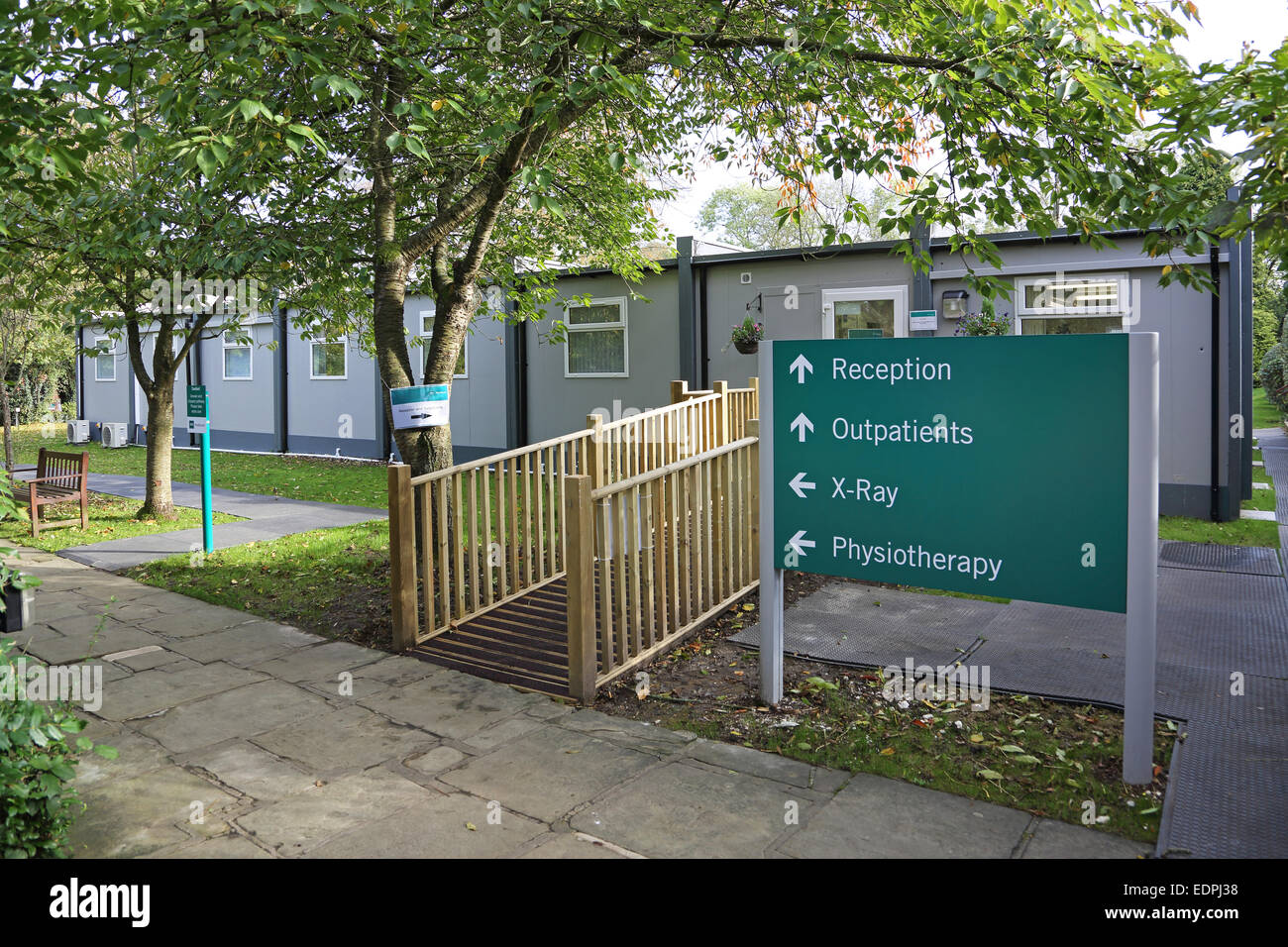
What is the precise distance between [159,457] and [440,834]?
10017 millimetres

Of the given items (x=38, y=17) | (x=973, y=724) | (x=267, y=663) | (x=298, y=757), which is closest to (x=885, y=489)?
(x=973, y=724)

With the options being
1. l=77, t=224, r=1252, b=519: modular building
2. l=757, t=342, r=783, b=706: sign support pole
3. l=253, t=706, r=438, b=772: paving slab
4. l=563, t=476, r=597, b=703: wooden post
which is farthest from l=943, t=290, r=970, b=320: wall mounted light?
l=253, t=706, r=438, b=772: paving slab

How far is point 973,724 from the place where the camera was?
15.5 ft

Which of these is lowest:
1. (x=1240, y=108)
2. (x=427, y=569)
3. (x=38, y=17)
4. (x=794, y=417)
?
(x=427, y=569)

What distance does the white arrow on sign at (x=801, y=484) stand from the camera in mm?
5090

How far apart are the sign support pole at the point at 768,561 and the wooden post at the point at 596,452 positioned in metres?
1.77

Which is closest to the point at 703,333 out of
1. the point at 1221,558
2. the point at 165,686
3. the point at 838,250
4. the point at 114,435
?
the point at 838,250

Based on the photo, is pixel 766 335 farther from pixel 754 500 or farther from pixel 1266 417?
pixel 1266 417

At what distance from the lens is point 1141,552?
13.3ft

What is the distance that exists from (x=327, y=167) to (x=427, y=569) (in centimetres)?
409

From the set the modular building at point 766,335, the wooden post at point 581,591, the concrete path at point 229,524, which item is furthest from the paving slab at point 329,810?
the concrete path at point 229,524

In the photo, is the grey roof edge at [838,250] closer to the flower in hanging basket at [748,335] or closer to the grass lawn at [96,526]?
the flower in hanging basket at [748,335]
